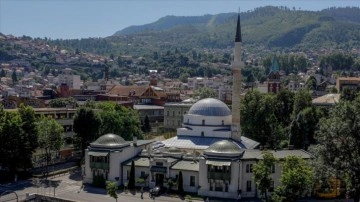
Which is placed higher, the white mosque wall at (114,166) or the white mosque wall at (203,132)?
the white mosque wall at (203,132)

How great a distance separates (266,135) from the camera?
64.7 meters

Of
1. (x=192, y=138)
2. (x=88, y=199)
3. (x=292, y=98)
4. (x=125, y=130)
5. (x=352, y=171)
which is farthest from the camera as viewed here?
(x=292, y=98)

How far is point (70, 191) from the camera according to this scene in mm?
46812

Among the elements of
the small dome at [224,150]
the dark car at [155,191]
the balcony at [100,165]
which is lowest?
the dark car at [155,191]

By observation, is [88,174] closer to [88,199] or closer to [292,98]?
[88,199]

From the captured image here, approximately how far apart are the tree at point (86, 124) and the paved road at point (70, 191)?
7437 mm

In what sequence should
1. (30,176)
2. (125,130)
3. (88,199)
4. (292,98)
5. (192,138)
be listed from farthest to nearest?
(292,98)
(125,130)
(192,138)
(30,176)
(88,199)

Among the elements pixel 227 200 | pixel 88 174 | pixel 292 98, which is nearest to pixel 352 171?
pixel 227 200

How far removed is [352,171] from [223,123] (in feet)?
69.2

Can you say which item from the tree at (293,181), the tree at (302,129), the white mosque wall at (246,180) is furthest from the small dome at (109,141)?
the tree at (302,129)

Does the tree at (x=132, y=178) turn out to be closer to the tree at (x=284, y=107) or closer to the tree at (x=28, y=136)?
the tree at (x=28, y=136)

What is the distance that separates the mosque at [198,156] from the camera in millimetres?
44938

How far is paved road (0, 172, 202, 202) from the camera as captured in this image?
44.1 meters

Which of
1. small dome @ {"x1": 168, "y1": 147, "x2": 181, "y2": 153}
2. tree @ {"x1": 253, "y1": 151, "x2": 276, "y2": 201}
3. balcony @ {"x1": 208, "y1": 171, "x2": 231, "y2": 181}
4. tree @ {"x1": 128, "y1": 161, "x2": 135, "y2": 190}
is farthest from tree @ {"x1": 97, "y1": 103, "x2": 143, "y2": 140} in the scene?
tree @ {"x1": 253, "y1": 151, "x2": 276, "y2": 201}
